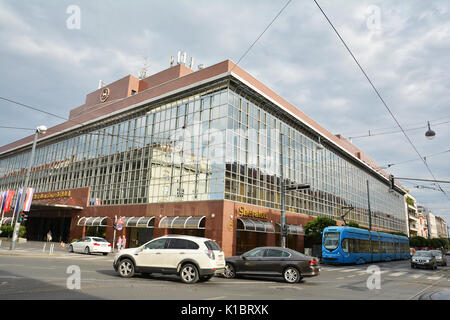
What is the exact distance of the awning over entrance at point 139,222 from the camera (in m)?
32.9

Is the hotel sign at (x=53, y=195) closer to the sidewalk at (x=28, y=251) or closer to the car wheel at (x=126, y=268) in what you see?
the sidewalk at (x=28, y=251)

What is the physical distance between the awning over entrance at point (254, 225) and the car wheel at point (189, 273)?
17702 mm

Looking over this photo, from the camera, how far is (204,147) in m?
31.2

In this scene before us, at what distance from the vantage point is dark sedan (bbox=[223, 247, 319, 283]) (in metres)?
13.3

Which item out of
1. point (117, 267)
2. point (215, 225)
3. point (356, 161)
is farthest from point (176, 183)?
point (356, 161)

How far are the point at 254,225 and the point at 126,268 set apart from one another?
19.3 meters

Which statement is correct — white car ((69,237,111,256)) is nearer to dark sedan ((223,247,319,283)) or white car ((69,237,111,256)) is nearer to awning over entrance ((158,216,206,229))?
awning over entrance ((158,216,206,229))

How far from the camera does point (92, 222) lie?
129 ft

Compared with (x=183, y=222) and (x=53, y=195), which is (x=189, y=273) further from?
(x=53, y=195)

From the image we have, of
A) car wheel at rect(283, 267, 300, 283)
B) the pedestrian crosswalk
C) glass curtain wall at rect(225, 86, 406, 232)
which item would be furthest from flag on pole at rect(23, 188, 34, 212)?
the pedestrian crosswalk

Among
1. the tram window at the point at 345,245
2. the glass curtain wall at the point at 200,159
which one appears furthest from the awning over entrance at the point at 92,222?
the tram window at the point at 345,245

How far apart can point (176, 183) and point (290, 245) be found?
16421 millimetres

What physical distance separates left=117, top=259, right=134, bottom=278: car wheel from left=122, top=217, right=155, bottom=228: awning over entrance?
21.2 m
